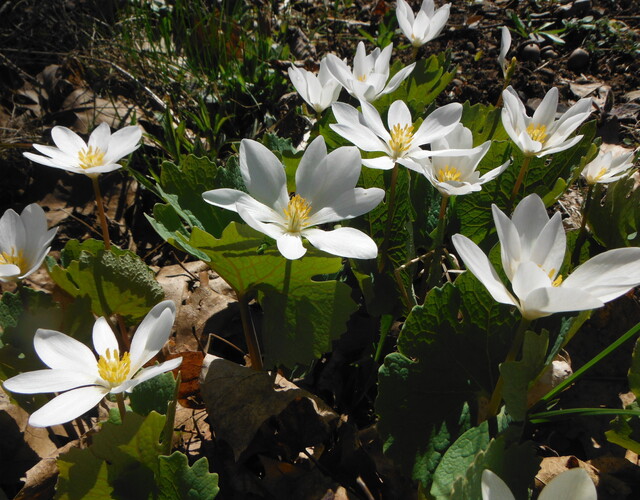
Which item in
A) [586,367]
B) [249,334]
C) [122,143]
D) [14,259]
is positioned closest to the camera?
[586,367]

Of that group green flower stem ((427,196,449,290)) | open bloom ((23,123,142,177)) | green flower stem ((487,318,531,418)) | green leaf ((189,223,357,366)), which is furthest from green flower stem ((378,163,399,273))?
open bloom ((23,123,142,177))

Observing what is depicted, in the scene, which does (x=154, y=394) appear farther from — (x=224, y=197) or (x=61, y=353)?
(x=224, y=197)

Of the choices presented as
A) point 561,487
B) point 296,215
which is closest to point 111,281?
point 296,215

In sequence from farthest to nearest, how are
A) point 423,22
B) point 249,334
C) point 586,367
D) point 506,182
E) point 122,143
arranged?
1. point 423,22
2. point 506,182
3. point 122,143
4. point 249,334
5. point 586,367

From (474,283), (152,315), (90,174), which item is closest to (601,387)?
(474,283)

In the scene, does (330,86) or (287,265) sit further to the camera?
(330,86)

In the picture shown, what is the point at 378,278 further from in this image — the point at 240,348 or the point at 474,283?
the point at 240,348

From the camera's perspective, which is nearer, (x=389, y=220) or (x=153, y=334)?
(x=153, y=334)
